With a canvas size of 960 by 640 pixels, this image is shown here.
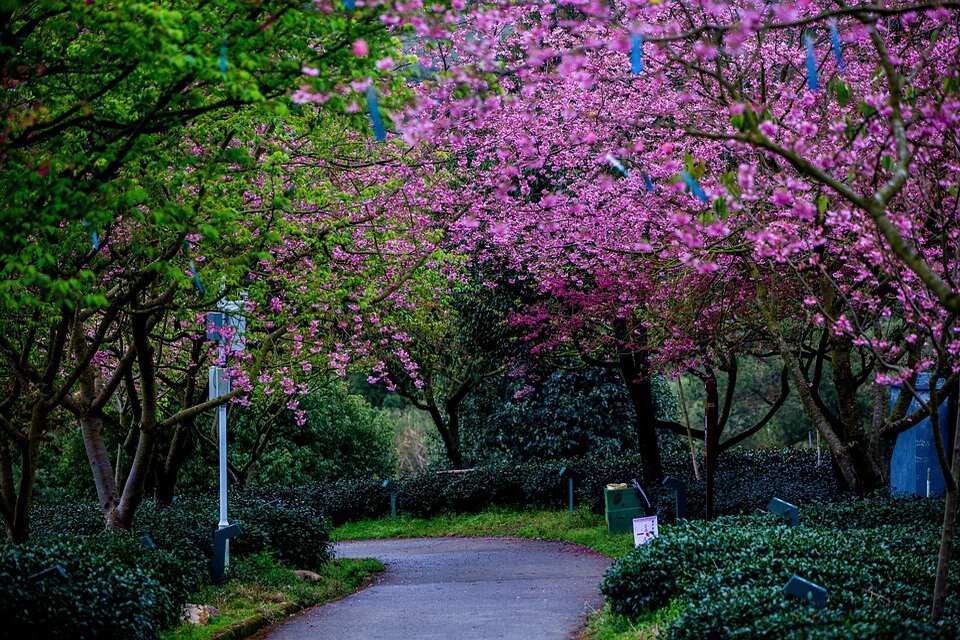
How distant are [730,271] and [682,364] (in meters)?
2.47

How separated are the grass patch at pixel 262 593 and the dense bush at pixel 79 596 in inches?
16.3

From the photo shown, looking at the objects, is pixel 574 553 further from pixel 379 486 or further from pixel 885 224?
pixel 885 224

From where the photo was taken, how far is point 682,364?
42.4 feet

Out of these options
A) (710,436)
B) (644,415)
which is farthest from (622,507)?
(710,436)

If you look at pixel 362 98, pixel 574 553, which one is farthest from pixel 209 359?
pixel 362 98

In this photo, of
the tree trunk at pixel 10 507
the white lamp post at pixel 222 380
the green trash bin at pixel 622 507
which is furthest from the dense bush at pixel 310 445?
the white lamp post at pixel 222 380

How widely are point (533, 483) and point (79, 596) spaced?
44.7 feet

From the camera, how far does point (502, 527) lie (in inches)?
725

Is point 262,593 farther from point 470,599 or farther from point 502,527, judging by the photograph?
point 502,527

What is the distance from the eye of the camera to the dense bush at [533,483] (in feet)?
50.9

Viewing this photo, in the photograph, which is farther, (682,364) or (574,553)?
(574,553)

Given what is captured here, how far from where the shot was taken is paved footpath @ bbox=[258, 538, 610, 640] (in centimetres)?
838

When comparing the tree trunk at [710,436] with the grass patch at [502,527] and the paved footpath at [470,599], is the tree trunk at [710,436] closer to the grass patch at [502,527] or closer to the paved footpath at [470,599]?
the paved footpath at [470,599]

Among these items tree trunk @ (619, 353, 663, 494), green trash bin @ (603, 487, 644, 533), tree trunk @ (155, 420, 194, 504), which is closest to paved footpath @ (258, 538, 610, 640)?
green trash bin @ (603, 487, 644, 533)
